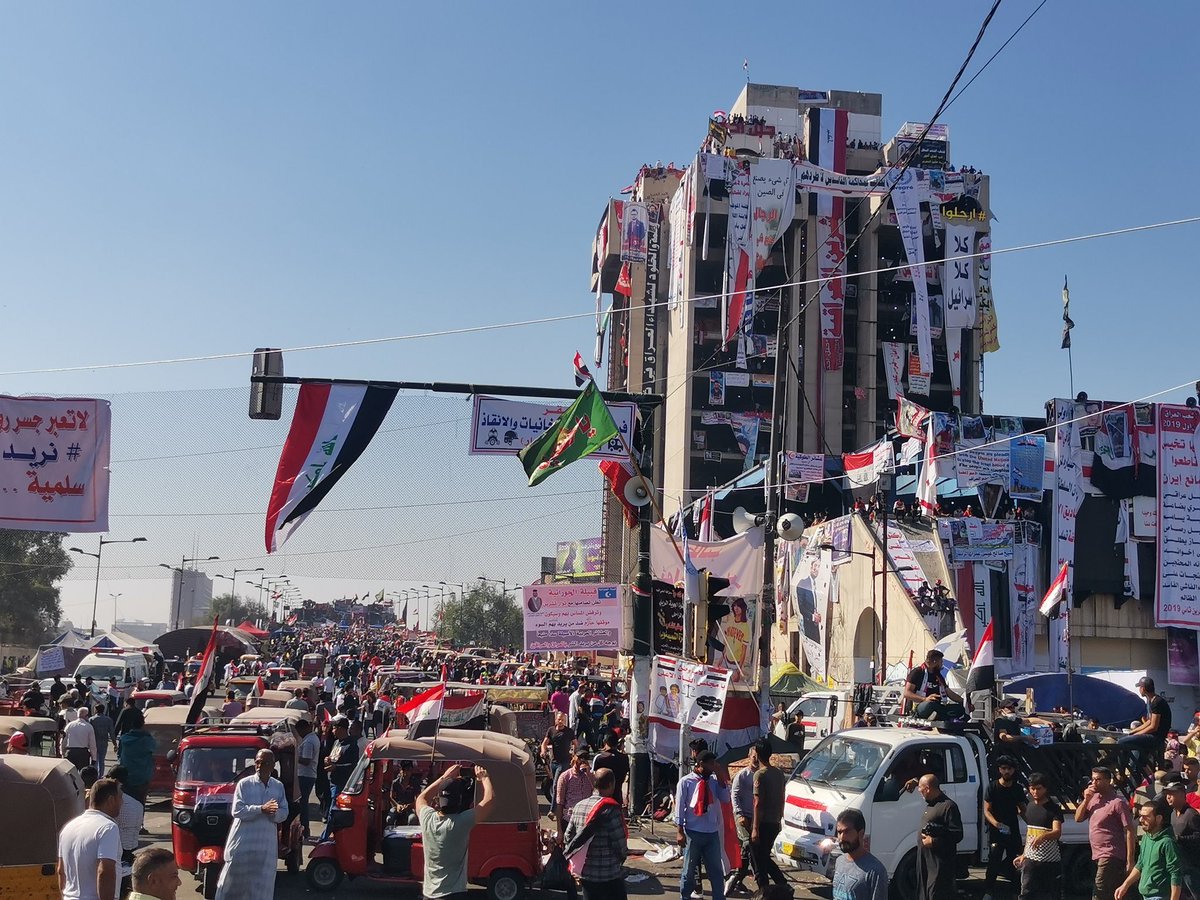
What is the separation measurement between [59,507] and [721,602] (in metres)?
9.24

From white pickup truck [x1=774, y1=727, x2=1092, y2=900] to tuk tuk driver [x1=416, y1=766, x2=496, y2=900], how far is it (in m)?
4.81

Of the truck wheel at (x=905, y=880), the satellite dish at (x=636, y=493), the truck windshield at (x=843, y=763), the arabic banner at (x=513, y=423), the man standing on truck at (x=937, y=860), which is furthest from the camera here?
the arabic banner at (x=513, y=423)

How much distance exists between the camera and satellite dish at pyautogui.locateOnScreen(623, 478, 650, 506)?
626 inches

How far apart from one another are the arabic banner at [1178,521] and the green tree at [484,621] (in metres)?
83.2

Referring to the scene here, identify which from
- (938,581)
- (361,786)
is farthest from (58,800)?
(938,581)

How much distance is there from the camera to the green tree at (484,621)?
382ft

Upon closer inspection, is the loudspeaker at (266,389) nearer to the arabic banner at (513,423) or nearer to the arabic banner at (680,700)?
the arabic banner at (513,423)

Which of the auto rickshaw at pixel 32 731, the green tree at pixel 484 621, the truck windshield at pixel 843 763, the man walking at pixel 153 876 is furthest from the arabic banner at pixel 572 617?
the green tree at pixel 484 621

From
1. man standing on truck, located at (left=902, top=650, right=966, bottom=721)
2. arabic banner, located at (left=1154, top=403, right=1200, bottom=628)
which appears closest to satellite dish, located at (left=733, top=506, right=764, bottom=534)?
man standing on truck, located at (left=902, top=650, right=966, bottom=721)

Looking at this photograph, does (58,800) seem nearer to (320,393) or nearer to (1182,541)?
(320,393)

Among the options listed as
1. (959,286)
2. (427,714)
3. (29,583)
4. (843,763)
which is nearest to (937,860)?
(843,763)

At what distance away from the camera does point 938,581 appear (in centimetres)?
3359

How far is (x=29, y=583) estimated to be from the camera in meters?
75.7

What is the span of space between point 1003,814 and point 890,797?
1.24m
